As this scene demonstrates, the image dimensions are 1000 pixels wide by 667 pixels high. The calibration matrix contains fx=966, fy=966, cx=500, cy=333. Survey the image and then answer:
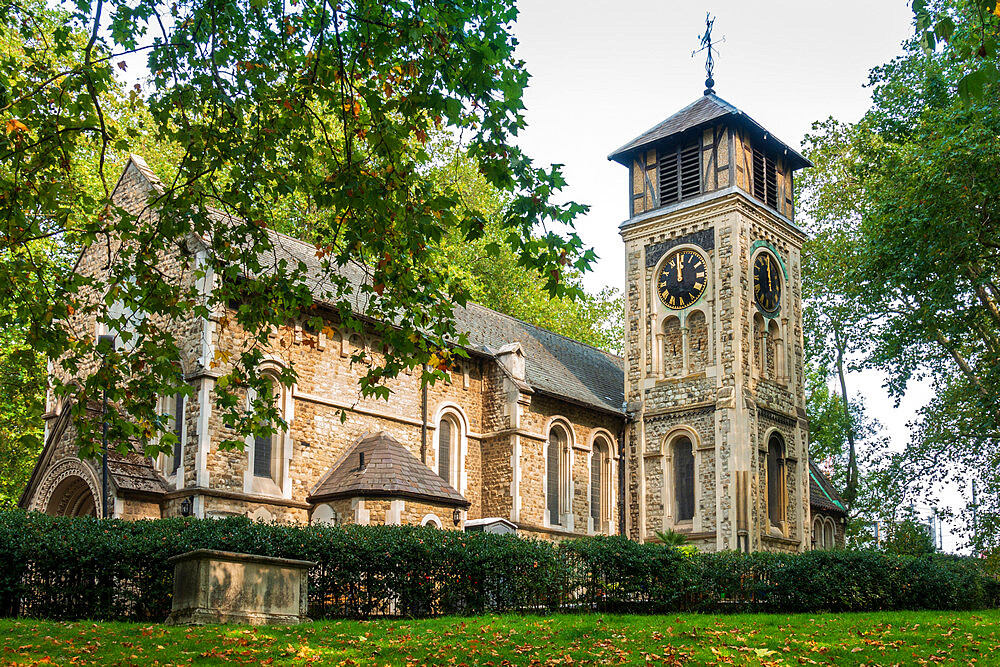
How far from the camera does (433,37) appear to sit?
30.8ft

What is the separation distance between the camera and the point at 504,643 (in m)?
11.9

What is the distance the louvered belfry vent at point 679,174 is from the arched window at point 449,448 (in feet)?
35.4

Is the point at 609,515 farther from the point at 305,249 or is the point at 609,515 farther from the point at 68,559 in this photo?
the point at 68,559

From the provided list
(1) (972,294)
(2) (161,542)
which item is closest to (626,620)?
(2) (161,542)

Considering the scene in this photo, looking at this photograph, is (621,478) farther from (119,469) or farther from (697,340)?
(119,469)

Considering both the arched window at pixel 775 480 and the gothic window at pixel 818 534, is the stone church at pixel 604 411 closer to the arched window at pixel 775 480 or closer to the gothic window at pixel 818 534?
the arched window at pixel 775 480

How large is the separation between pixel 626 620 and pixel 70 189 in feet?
33.7

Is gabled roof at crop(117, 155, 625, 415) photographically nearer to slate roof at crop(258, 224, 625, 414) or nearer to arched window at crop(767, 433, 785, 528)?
slate roof at crop(258, 224, 625, 414)

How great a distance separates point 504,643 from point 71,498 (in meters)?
13.5

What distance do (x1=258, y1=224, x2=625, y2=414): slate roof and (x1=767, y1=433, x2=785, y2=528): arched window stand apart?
4750 mm

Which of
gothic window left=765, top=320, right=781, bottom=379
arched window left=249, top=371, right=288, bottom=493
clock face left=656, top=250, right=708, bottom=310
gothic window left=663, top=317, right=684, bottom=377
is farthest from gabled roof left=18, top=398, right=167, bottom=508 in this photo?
gothic window left=765, top=320, right=781, bottom=379

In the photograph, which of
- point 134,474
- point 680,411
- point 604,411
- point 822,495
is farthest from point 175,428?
point 822,495

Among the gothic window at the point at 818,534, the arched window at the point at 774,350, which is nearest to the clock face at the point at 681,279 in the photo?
the arched window at the point at 774,350

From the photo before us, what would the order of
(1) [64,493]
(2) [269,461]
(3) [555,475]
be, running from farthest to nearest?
(3) [555,475] < (2) [269,461] < (1) [64,493]
